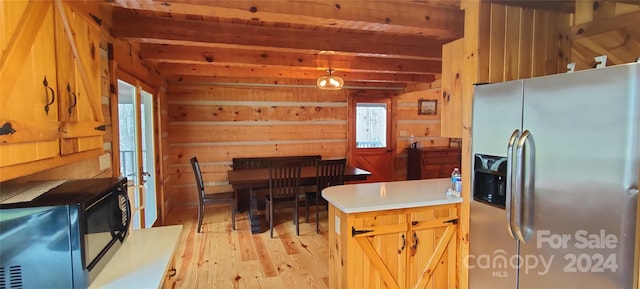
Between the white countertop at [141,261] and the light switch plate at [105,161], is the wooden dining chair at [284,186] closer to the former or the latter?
the light switch plate at [105,161]

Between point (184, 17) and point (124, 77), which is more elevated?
point (184, 17)

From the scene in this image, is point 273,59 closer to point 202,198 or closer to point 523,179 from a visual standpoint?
point 202,198

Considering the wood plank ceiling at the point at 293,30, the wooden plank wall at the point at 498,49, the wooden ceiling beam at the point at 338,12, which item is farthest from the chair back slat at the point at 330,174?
the wooden plank wall at the point at 498,49

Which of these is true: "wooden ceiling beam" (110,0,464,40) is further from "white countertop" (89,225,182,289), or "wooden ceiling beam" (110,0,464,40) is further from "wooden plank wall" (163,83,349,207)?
"wooden plank wall" (163,83,349,207)

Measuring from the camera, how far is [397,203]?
6.62 ft

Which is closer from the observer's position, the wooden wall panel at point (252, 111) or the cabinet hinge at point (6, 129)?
the cabinet hinge at point (6, 129)

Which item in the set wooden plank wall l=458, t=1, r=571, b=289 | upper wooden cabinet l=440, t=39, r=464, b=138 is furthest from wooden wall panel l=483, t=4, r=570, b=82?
upper wooden cabinet l=440, t=39, r=464, b=138

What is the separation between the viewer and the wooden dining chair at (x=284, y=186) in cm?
381

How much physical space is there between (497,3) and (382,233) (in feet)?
5.30

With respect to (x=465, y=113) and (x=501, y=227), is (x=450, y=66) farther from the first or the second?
(x=501, y=227)

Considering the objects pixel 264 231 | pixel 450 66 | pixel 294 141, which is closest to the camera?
pixel 450 66

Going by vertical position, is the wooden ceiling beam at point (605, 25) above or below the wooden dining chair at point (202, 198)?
above

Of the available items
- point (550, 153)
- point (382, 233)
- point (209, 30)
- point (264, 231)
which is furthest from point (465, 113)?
point (264, 231)

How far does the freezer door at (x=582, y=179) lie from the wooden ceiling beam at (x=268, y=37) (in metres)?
1.85
